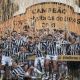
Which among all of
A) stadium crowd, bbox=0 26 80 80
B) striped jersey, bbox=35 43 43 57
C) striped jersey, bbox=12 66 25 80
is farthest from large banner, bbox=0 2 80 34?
striped jersey, bbox=12 66 25 80

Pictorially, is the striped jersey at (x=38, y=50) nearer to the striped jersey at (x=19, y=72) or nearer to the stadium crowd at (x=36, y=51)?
the stadium crowd at (x=36, y=51)

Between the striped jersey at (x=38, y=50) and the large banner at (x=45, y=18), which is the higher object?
the large banner at (x=45, y=18)

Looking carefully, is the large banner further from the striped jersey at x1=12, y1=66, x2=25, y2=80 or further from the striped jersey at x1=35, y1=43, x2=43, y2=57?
the striped jersey at x1=12, y1=66, x2=25, y2=80

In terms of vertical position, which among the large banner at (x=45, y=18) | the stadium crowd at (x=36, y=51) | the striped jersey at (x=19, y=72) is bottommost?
the striped jersey at (x=19, y=72)

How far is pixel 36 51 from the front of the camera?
6.11 meters

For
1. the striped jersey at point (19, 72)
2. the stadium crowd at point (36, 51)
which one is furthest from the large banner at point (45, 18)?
the striped jersey at point (19, 72)

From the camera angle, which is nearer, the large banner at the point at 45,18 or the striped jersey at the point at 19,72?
the striped jersey at the point at 19,72

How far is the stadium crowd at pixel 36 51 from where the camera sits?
603 cm

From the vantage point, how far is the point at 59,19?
20.4 ft

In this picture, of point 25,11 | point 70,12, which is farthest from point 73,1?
point 25,11

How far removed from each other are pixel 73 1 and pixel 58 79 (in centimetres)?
131

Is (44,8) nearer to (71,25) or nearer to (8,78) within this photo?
(71,25)

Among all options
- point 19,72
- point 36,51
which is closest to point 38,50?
point 36,51

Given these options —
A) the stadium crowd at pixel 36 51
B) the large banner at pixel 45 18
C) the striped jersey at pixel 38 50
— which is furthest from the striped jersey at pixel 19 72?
the large banner at pixel 45 18
